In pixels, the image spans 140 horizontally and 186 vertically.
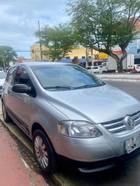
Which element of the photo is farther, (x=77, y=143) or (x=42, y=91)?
(x=42, y=91)

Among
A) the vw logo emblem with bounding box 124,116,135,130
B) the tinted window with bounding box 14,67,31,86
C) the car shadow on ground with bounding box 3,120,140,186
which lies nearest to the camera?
the vw logo emblem with bounding box 124,116,135,130

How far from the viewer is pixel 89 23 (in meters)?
42.8

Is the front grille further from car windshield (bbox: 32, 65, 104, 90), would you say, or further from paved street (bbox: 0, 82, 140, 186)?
car windshield (bbox: 32, 65, 104, 90)

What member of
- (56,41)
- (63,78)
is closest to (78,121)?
(63,78)

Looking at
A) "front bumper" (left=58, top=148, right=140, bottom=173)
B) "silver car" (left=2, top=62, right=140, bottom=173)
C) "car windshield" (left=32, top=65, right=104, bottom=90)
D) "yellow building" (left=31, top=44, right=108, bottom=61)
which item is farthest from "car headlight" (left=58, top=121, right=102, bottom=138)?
"yellow building" (left=31, top=44, right=108, bottom=61)

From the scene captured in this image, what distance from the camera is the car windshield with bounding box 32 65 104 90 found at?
5707mm

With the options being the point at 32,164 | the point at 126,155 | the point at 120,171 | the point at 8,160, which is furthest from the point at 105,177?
the point at 8,160

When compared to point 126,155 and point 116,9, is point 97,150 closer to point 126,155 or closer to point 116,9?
point 126,155

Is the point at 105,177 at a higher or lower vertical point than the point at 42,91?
lower

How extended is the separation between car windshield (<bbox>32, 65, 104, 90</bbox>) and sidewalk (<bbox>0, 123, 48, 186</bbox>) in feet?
4.52

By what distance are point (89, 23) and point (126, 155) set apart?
39.6 m

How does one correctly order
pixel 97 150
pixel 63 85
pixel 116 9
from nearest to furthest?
pixel 97 150 → pixel 63 85 → pixel 116 9

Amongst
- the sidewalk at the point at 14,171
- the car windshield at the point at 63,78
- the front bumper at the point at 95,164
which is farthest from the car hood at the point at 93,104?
the sidewalk at the point at 14,171

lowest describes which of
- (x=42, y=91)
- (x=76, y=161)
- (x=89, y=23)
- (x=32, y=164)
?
(x=32, y=164)
